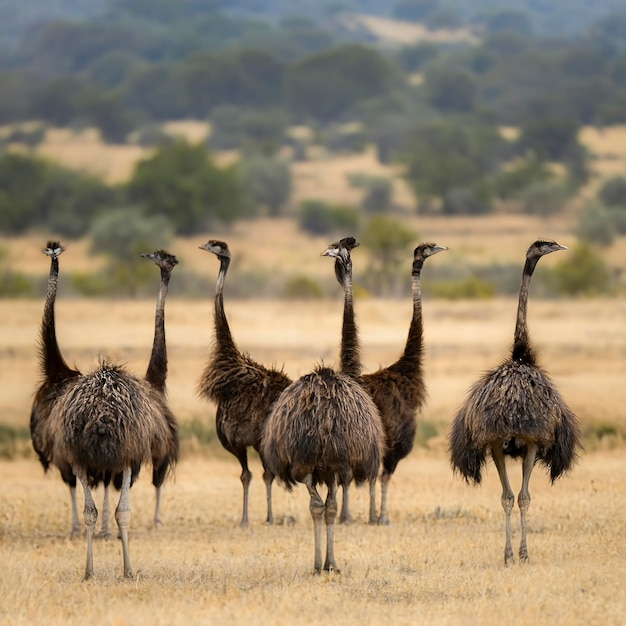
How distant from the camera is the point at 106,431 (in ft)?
32.5

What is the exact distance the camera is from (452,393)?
20984mm

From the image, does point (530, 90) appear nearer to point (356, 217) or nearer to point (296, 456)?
point (356, 217)

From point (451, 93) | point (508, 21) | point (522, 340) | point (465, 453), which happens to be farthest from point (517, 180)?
point (508, 21)

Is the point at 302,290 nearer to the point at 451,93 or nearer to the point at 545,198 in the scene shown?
the point at 545,198

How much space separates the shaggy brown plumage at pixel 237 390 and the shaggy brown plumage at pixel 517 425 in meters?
2.26

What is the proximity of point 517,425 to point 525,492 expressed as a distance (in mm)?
654

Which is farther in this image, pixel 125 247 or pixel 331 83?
pixel 331 83

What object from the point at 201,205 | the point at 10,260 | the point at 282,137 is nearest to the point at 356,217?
the point at 201,205

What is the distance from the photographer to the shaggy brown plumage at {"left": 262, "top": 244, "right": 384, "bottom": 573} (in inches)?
392

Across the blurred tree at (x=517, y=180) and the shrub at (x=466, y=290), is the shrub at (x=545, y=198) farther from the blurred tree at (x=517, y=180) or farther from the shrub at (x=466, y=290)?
the shrub at (x=466, y=290)

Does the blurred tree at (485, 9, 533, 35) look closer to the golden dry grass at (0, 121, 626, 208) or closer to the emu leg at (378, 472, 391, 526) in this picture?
the golden dry grass at (0, 121, 626, 208)

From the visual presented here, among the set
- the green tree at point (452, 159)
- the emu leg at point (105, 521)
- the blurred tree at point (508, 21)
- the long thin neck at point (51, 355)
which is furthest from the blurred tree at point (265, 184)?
the blurred tree at point (508, 21)

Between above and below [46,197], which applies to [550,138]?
above

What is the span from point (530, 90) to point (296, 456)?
10586cm
